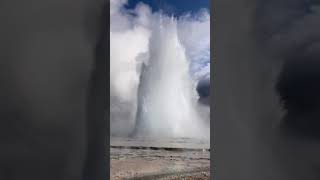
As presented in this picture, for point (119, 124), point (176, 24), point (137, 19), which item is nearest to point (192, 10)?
point (176, 24)

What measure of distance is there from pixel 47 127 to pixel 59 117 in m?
0.07

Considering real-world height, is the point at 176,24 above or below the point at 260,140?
above

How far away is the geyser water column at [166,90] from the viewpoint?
271 centimetres

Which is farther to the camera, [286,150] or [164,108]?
[164,108]

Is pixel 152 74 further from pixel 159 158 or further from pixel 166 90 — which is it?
pixel 159 158

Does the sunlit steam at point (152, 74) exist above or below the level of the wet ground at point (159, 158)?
above

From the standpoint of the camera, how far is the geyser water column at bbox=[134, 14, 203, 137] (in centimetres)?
271

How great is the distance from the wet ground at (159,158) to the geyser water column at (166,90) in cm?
8

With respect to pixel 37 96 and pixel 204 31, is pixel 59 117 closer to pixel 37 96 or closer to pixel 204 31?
pixel 37 96

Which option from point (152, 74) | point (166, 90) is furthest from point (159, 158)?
point (152, 74)

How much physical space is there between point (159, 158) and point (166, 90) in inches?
20.5

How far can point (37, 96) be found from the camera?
1.18 m

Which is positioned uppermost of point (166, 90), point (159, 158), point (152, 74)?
point (152, 74)

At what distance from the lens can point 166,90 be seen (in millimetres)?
2816
